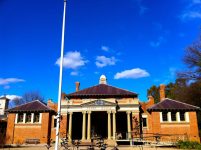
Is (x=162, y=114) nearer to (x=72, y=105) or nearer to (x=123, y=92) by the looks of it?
(x=123, y=92)

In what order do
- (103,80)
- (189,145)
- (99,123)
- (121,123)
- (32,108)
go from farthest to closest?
(103,80)
(121,123)
(99,123)
(32,108)
(189,145)

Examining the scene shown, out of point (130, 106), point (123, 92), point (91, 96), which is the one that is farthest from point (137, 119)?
point (91, 96)

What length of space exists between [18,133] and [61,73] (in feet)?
93.1

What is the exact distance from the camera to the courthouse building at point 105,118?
3938 centimetres

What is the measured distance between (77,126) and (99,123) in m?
3.86

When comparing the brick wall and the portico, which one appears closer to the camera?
the portico

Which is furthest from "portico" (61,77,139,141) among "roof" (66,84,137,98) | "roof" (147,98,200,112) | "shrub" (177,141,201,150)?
"shrub" (177,141,201,150)

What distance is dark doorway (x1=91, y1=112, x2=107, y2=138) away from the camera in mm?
43316

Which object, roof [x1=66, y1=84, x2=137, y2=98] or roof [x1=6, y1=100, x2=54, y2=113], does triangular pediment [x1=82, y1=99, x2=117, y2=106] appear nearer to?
roof [x1=66, y1=84, x2=137, y2=98]

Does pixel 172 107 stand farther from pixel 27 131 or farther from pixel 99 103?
pixel 27 131

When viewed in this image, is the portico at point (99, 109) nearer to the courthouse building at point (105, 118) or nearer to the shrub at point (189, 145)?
the courthouse building at point (105, 118)

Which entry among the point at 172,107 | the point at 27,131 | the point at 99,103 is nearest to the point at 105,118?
the point at 99,103

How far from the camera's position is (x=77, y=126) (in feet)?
146

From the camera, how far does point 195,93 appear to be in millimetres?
47750
